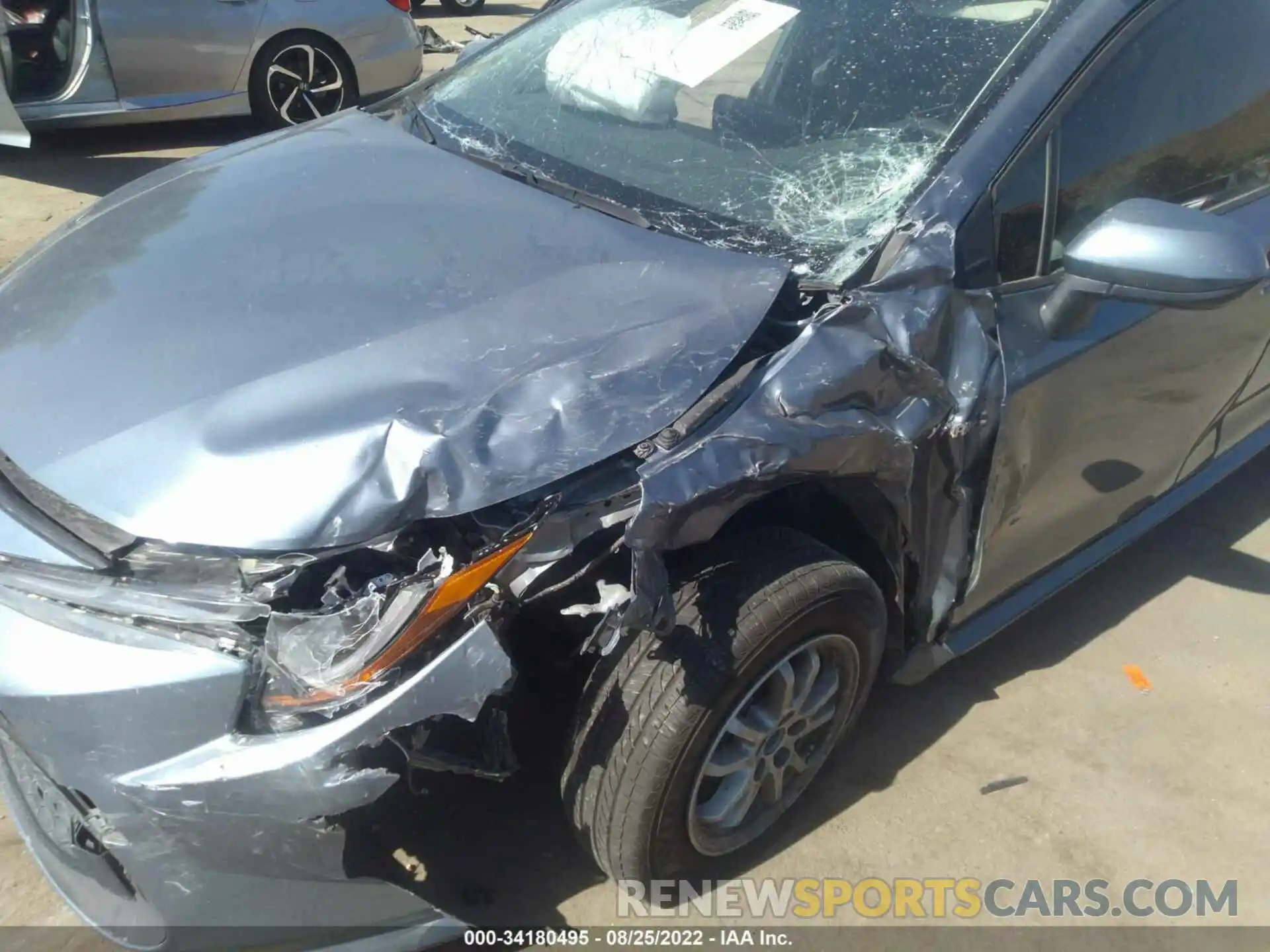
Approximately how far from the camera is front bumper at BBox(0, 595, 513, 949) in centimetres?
155

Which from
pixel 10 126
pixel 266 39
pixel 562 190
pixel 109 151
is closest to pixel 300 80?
pixel 266 39

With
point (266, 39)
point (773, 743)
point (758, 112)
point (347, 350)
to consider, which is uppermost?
point (266, 39)

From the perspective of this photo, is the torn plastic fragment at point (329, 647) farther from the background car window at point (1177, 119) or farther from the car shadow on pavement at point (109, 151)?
the car shadow on pavement at point (109, 151)

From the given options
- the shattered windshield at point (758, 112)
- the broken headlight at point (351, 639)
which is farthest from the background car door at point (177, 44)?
the broken headlight at point (351, 639)

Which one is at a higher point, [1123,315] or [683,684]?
[1123,315]

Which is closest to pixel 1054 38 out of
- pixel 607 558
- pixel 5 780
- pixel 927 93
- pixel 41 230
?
pixel 927 93

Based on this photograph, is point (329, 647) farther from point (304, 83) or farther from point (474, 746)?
point (304, 83)

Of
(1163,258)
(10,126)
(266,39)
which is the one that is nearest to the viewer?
(1163,258)

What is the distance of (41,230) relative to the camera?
515 cm

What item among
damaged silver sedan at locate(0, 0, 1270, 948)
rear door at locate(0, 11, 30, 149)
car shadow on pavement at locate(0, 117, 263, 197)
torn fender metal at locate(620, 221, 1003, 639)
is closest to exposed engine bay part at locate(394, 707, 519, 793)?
damaged silver sedan at locate(0, 0, 1270, 948)

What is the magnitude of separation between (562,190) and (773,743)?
1245 mm

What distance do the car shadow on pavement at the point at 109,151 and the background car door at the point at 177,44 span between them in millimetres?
394

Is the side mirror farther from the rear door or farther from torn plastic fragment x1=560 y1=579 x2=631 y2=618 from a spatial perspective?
the rear door

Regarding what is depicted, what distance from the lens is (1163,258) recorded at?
2041mm
